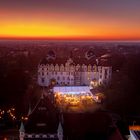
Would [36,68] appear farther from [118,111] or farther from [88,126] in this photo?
[88,126]

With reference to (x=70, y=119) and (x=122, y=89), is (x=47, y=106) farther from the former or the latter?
(x=122, y=89)

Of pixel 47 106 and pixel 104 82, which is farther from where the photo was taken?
pixel 104 82

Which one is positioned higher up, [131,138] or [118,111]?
[131,138]

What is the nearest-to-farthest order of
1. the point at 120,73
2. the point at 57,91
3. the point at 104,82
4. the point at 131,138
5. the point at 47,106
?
the point at 131,138
the point at 47,106
the point at 57,91
the point at 104,82
the point at 120,73

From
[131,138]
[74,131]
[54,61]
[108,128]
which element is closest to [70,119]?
[74,131]

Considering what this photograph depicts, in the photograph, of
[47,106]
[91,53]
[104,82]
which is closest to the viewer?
[47,106]

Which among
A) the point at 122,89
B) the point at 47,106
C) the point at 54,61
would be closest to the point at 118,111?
the point at 122,89
